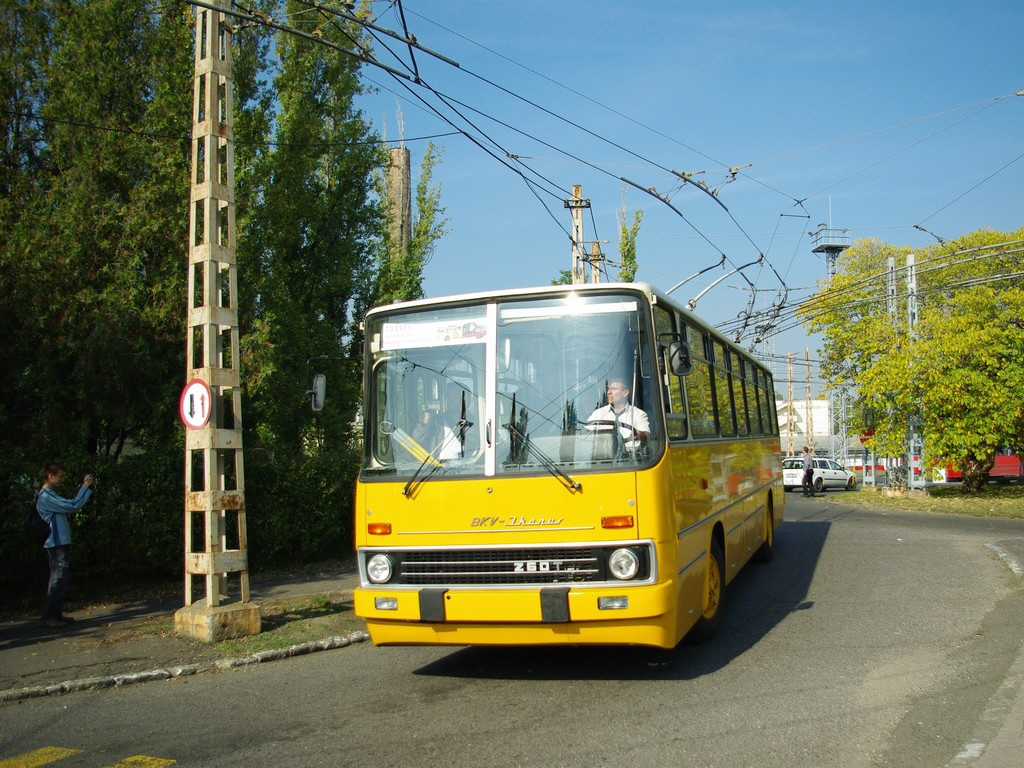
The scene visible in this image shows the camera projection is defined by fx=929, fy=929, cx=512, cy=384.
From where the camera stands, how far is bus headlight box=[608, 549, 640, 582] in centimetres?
639

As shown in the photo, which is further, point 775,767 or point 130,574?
point 130,574

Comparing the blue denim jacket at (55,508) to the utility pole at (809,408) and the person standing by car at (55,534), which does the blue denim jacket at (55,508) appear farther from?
the utility pole at (809,408)

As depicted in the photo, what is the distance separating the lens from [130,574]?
12242mm

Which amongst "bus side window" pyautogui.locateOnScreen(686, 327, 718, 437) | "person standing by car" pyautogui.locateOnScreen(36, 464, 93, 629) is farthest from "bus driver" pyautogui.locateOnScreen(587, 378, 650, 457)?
"person standing by car" pyautogui.locateOnScreen(36, 464, 93, 629)

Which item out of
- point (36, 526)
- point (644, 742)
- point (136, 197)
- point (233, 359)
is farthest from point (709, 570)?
point (136, 197)

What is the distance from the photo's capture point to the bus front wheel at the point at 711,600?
789 centimetres

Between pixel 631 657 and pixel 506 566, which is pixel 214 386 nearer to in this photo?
pixel 506 566

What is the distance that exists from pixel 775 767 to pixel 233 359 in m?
6.76

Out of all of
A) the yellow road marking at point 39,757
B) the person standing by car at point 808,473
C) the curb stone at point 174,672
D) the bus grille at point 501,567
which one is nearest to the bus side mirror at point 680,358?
the bus grille at point 501,567

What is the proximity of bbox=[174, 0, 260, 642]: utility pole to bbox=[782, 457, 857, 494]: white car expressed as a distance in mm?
35357

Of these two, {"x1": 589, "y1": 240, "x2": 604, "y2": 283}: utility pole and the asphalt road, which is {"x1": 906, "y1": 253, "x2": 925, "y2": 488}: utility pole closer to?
{"x1": 589, "y1": 240, "x2": 604, "y2": 283}: utility pole

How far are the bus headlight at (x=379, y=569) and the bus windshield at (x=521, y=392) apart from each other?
623 mm

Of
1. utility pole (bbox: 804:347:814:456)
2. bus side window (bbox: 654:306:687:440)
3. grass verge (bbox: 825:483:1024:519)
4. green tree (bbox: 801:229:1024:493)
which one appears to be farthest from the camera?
utility pole (bbox: 804:347:814:456)

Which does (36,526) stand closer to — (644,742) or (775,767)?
(644,742)
